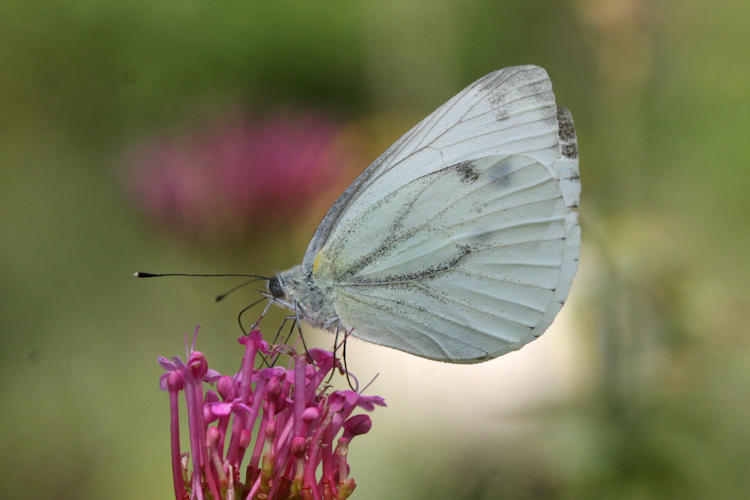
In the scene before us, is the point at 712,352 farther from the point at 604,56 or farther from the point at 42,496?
the point at 42,496

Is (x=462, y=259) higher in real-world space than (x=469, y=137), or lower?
lower

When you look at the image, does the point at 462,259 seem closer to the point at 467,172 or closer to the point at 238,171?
the point at 467,172

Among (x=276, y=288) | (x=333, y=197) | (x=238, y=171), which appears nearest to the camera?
(x=276, y=288)

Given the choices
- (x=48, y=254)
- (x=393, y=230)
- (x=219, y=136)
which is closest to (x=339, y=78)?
(x=219, y=136)

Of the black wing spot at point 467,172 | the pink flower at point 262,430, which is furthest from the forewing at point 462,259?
the pink flower at point 262,430

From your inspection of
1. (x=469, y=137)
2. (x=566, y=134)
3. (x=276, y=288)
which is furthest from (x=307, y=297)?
(x=566, y=134)

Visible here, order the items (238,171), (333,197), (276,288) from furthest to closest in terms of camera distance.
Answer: (333,197) → (238,171) → (276,288)

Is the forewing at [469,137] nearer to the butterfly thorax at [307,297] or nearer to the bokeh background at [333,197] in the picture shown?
the butterfly thorax at [307,297]
